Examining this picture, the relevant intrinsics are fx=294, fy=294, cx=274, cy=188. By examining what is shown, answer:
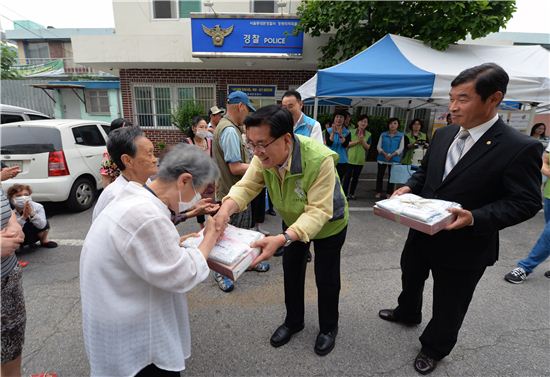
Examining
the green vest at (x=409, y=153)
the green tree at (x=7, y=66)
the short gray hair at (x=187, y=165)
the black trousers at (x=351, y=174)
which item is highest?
the green tree at (x=7, y=66)

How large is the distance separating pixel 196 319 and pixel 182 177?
1.76 meters

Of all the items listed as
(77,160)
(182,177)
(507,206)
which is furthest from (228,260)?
(77,160)

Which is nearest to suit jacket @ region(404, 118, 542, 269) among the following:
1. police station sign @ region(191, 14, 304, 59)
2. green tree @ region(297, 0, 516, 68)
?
green tree @ region(297, 0, 516, 68)

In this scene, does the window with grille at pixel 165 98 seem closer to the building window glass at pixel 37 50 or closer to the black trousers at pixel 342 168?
the black trousers at pixel 342 168

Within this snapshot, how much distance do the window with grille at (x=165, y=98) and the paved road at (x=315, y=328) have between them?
23.2 feet

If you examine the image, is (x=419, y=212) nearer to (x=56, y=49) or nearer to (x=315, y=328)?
(x=315, y=328)

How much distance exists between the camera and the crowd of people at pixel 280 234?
1201 mm

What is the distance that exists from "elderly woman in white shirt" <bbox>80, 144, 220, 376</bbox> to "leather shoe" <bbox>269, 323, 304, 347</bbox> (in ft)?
3.37

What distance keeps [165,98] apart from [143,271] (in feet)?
32.0

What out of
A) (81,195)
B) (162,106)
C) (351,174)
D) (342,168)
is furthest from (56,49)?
(351,174)

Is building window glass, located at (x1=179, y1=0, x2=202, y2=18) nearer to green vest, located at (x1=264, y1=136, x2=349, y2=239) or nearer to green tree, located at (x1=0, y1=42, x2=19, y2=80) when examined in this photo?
green vest, located at (x1=264, y1=136, x2=349, y2=239)

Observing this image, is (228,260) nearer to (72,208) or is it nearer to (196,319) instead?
(196,319)

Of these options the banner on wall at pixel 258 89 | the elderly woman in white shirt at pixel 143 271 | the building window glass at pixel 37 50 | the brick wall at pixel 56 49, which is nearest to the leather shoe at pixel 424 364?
the elderly woman in white shirt at pixel 143 271

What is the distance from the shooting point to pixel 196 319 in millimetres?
2568
